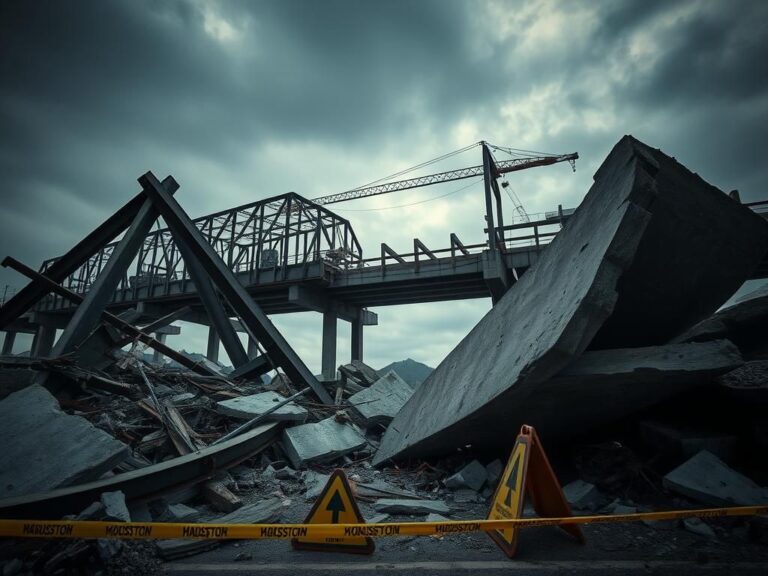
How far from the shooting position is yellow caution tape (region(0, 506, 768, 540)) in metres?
1.94

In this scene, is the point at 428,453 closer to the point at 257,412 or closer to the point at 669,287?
the point at 257,412

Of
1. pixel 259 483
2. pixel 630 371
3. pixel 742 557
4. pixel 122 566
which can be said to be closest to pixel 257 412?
pixel 259 483

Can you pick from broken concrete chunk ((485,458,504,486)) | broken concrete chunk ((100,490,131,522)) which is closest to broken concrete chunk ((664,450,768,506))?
broken concrete chunk ((485,458,504,486))

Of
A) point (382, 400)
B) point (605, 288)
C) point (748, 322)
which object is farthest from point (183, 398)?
point (748, 322)

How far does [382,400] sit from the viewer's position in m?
7.12

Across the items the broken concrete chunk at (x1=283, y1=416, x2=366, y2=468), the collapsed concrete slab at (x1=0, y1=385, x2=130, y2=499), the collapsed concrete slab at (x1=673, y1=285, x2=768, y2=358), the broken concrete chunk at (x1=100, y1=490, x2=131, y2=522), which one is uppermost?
the collapsed concrete slab at (x1=673, y1=285, x2=768, y2=358)

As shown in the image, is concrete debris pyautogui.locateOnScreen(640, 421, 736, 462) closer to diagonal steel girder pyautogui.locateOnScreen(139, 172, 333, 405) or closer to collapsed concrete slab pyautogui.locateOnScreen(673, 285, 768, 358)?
collapsed concrete slab pyautogui.locateOnScreen(673, 285, 768, 358)

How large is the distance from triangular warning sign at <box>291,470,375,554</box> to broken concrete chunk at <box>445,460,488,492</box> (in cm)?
169

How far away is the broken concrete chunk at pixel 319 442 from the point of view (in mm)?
4859

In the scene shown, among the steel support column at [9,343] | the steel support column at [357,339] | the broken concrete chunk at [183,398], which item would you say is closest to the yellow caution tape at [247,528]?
the broken concrete chunk at [183,398]

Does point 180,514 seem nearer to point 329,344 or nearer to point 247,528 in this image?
point 247,528

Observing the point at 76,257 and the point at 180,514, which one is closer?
the point at 180,514

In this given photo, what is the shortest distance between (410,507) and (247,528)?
5.71 feet

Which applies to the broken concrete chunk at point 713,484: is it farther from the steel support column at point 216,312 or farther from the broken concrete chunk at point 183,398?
the steel support column at point 216,312
